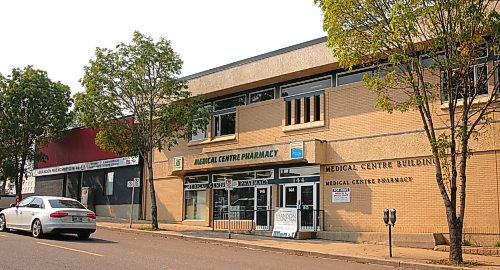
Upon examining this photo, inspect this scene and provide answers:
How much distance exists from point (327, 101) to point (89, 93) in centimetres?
1044

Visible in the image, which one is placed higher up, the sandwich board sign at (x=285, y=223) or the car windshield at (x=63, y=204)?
the car windshield at (x=63, y=204)

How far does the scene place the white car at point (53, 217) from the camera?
1745 centimetres

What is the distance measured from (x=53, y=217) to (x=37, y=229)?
2.99 feet

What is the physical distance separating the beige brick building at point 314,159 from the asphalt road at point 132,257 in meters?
5.51

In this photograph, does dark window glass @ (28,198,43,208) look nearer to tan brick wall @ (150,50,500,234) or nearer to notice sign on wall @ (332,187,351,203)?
tan brick wall @ (150,50,500,234)

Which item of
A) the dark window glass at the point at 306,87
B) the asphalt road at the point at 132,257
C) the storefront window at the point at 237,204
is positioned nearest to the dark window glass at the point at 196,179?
the storefront window at the point at 237,204

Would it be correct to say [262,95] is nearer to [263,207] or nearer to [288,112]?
[288,112]

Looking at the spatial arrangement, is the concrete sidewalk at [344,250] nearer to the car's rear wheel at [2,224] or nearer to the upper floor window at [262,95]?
the car's rear wheel at [2,224]

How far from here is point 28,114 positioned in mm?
37750

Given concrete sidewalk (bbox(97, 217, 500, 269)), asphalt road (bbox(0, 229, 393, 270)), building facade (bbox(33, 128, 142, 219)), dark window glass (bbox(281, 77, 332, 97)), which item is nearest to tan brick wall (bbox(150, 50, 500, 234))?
dark window glass (bbox(281, 77, 332, 97))

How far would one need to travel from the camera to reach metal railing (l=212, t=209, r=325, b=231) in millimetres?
22281

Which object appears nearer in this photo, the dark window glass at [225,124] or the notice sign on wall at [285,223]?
the notice sign on wall at [285,223]

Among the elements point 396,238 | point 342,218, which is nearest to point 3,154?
point 342,218

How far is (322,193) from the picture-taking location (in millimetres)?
22609
